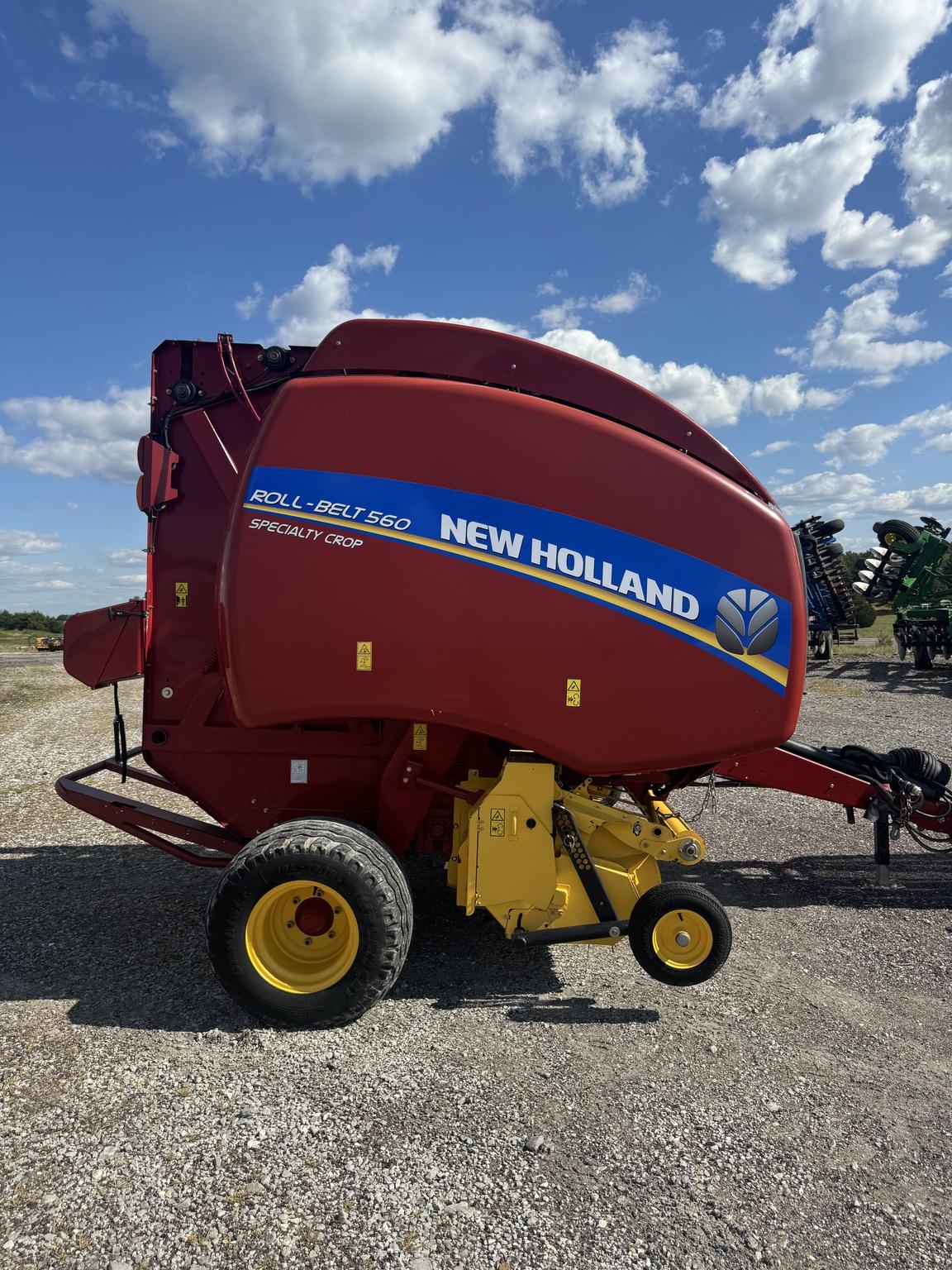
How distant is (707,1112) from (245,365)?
423 centimetres

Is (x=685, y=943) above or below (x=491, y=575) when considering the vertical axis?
below

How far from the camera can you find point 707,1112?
2.84 metres

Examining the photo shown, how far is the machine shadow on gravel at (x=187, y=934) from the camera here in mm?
3564

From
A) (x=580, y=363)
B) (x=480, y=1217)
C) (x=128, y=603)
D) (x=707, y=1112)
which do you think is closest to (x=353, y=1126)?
(x=480, y=1217)

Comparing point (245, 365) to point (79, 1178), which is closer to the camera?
point (79, 1178)

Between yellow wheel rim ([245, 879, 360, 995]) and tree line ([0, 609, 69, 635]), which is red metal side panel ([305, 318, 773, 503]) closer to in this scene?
yellow wheel rim ([245, 879, 360, 995])

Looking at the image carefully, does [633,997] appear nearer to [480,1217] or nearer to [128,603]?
[480,1217]

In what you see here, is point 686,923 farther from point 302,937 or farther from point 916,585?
point 916,585

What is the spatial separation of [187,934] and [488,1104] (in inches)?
90.2

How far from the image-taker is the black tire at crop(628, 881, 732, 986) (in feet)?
11.6

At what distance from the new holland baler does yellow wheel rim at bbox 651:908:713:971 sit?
1 centimetres

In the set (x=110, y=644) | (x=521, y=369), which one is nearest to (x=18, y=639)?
(x=110, y=644)

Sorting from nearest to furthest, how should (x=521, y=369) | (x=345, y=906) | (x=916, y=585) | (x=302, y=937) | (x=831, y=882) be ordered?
1. (x=345, y=906)
2. (x=302, y=937)
3. (x=521, y=369)
4. (x=831, y=882)
5. (x=916, y=585)

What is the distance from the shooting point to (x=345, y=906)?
3355 mm
